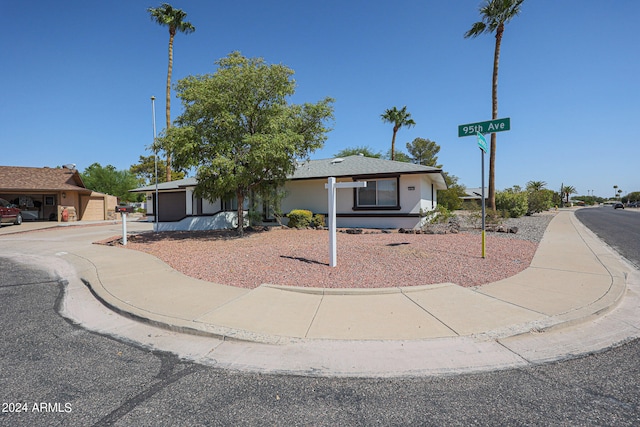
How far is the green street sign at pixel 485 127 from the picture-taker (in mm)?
7395

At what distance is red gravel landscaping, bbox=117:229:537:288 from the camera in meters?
6.28

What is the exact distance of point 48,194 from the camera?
26.8 metres

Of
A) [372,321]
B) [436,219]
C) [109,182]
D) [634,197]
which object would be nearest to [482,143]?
[372,321]

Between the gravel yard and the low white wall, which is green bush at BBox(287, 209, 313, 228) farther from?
the gravel yard

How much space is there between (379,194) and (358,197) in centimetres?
116

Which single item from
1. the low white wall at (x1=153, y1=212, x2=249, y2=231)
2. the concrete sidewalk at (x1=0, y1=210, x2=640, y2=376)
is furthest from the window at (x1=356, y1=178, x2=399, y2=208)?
the concrete sidewalk at (x1=0, y1=210, x2=640, y2=376)

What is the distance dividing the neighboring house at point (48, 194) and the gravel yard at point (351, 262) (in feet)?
68.6

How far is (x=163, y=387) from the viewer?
2.86 metres

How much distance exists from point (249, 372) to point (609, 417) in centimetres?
309

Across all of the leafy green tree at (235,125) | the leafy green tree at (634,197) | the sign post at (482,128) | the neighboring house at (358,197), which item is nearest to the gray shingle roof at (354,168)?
the neighboring house at (358,197)

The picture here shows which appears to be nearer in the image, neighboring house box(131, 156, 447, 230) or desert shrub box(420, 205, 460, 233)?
desert shrub box(420, 205, 460, 233)

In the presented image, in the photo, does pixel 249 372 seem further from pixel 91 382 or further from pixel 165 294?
pixel 165 294

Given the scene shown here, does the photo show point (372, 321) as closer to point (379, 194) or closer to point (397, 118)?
point (379, 194)

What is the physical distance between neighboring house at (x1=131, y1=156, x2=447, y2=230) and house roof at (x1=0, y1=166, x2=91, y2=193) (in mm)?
13129
